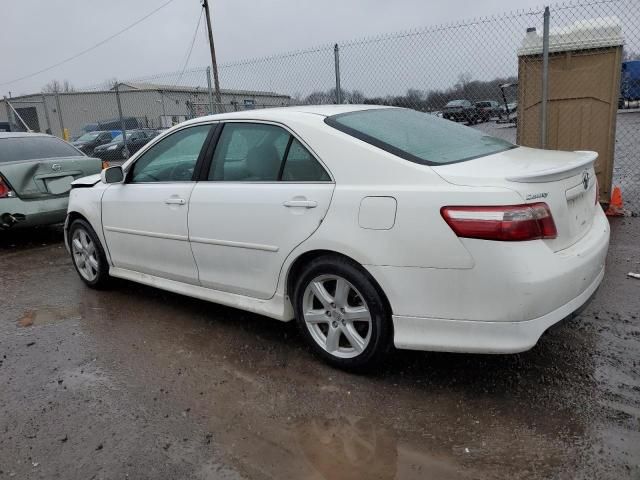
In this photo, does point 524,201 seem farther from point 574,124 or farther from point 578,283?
point 574,124

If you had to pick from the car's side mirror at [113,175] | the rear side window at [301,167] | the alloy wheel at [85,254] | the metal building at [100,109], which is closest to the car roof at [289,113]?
the rear side window at [301,167]

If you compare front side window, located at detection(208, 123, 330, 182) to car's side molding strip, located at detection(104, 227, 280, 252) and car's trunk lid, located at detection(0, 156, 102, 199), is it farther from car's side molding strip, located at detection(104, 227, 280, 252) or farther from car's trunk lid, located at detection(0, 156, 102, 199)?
car's trunk lid, located at detection(0, 156, 102, 199)

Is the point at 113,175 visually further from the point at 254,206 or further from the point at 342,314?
the point at 342,314

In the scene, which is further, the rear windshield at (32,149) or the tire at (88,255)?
the rear windshield at (32,149)

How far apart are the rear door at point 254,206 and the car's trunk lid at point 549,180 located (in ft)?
2.52

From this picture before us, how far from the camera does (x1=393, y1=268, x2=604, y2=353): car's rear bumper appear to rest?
2.60m

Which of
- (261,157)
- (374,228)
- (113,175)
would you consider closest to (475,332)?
(374,228)

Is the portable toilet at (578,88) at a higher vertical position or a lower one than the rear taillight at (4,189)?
higher

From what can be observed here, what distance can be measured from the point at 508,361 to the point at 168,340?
7.45 ft

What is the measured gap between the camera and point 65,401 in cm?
311

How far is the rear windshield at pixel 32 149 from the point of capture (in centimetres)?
701

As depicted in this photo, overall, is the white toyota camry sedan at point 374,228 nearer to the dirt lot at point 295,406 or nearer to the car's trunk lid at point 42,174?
the dirt lot at point 295,406

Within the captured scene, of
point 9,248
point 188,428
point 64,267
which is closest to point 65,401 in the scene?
point 188,428

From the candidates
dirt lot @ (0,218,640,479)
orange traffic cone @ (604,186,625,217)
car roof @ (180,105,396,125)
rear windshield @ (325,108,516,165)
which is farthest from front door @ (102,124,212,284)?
orange traffic cone @ (604,186,625,217)
